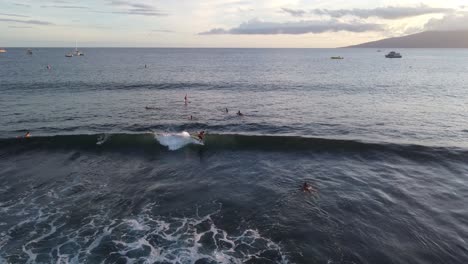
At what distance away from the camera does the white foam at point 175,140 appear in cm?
3155

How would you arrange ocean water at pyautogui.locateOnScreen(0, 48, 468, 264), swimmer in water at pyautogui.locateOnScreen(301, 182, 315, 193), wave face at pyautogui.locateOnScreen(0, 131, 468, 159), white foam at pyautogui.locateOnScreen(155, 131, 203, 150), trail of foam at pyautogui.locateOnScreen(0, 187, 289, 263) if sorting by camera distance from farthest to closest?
white foam at pyautogui.locateOnScreen(155, 131, 203, 150) → wave face at pyautogui.locateOnScreen(0, 131, 468, 159) → swimmer in water at pyautogui.locateOnScreen(301, 182, 315, 193) → ocean water at pyautogui.locateOnScreen(0, 48, 468, 264) → trail of foam at pyautogui.locateOnScreen(0, 187, 289, 263)

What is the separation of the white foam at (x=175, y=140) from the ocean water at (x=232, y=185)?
0.36 feet

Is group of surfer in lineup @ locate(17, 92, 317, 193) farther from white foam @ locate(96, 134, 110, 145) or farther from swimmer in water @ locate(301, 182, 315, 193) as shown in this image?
white foam @ locate(96, 134, 110, 145)

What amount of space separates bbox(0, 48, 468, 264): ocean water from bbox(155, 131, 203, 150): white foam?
111mm

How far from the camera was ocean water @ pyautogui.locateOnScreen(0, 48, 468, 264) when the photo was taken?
16172mm

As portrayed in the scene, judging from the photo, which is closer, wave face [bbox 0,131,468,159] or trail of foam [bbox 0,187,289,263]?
trail of foam [bbox 0,187,289,263]

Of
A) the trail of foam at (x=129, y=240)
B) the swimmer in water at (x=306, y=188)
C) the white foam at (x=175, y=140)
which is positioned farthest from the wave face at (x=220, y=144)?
the trail of foam at (x=129, y=240)

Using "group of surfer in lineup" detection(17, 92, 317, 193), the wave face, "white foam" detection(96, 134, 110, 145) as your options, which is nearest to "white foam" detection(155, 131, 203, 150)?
the wave face

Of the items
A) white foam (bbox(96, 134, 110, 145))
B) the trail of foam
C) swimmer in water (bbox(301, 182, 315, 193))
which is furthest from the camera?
white foam (bbox(96, 134, 110, 145))

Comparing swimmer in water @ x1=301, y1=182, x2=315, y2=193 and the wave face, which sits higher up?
the wave face

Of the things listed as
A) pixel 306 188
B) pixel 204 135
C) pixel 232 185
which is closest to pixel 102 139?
pixel 204 135

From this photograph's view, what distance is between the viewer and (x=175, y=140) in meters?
32.4

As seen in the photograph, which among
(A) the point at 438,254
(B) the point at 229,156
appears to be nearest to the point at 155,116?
(B) the point at 229,156

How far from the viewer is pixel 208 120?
41.8 meters
